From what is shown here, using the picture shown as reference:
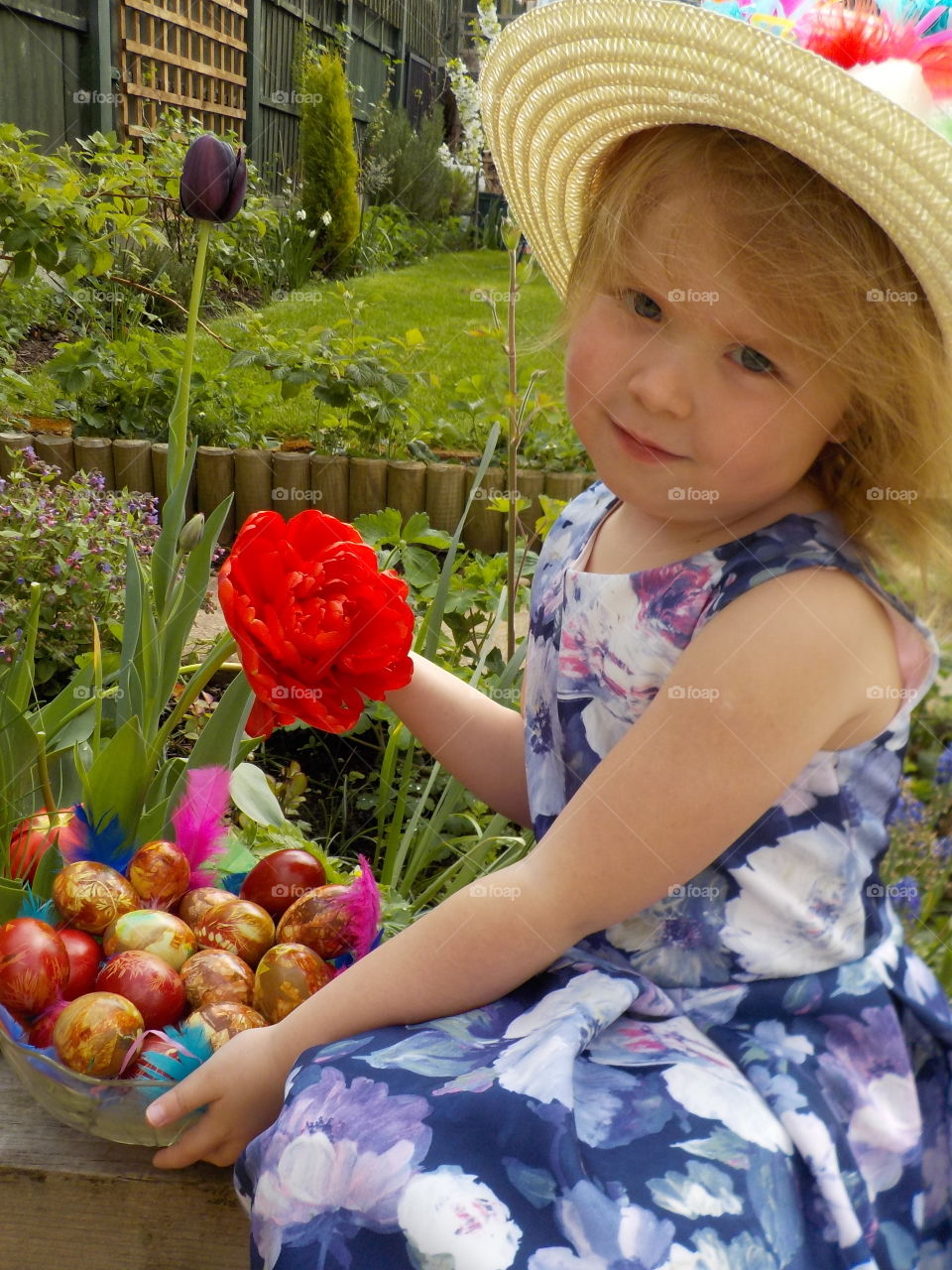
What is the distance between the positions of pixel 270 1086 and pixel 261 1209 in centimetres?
11

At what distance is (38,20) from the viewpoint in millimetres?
5055

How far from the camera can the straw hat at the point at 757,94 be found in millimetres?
797

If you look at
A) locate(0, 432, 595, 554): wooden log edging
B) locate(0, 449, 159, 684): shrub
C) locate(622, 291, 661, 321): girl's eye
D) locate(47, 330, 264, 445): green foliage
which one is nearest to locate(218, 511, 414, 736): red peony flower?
locate(622, 291, 661, 321): girl's eye

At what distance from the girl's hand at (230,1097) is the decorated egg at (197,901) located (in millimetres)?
183

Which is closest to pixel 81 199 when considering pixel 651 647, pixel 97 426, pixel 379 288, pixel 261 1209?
pixel 97 426

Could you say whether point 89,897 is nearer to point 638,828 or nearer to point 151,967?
point 151,967

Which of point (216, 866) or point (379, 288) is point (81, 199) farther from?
point (379, 288)

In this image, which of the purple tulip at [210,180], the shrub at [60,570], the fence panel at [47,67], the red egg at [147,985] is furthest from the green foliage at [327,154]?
the red egg at [147,985]

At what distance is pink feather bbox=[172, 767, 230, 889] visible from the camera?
43.6 inches

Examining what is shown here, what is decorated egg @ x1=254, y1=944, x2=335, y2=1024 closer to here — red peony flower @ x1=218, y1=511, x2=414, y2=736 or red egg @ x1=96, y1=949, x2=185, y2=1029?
red egg @ x1=96, y1=949, x2=185, y2=1029

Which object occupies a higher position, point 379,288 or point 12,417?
point 379,288

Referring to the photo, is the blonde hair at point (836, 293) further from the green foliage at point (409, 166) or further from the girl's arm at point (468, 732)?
the green foliage at point (409, 166)

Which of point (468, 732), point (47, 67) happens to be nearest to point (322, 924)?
point (468, 732)

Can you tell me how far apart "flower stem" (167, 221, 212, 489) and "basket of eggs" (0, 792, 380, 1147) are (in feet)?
1.29
